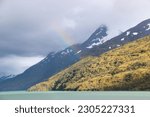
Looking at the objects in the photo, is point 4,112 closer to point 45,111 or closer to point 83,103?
point 45,111

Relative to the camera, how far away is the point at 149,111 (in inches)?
410

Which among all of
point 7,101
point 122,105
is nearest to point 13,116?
point 7,101

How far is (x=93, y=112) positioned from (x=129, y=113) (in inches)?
38.7

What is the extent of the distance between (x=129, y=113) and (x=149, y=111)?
2.07 ft

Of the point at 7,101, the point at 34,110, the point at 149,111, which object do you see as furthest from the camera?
Result: the point at 7,101

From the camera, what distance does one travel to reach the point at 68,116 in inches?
414

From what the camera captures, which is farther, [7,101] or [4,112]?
[7,101]

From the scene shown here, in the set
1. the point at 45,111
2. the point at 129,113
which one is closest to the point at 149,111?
the point at 129,113

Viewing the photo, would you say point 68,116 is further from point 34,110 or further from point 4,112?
point 4,112

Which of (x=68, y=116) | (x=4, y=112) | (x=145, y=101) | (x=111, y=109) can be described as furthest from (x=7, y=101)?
(x=145, y=101)

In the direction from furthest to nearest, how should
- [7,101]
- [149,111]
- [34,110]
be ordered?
1. [7,101]
2. [34,110]
3. [149,111]

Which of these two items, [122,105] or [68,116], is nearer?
[68,116]

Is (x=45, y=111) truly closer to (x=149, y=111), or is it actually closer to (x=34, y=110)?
(x=34, y=110)

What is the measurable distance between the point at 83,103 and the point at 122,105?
1.11 m
